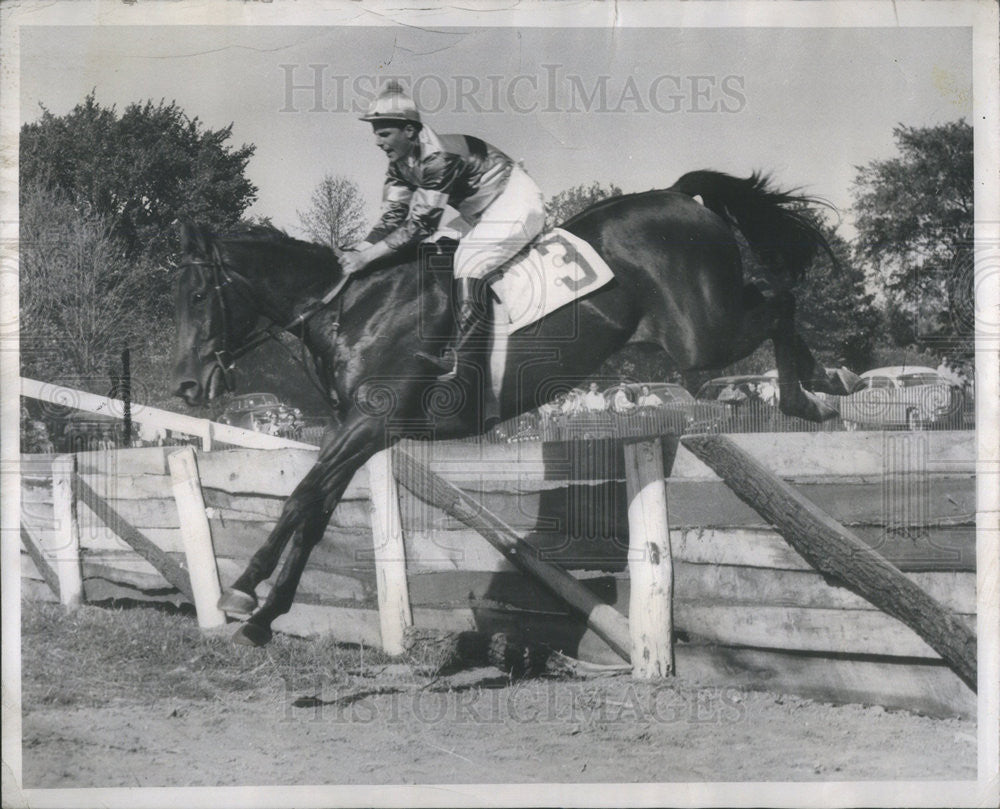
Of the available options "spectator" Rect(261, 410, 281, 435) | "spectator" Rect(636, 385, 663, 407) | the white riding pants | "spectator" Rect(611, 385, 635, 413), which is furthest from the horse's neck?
"spectator" Rect(636, 385, 663, 407)

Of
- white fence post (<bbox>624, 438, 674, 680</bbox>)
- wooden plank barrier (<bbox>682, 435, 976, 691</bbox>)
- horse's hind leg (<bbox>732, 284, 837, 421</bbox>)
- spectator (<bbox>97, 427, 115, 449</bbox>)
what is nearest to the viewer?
wooden plank barrier (<bbox>682, 435, 976, 691</bbox>)

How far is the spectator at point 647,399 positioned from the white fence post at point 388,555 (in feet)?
4.45

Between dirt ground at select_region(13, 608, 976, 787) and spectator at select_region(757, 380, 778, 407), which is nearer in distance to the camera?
dirt ground at select_region(13, 608, 976, 787)

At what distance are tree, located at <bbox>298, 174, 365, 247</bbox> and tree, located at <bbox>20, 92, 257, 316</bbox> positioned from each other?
0.34m

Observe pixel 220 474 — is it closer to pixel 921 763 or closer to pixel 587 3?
pixel 587 3

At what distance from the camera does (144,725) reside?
5176 millimetres

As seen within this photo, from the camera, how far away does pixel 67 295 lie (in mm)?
5340

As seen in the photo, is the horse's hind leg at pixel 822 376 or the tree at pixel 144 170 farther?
the tree at pixel 144 170

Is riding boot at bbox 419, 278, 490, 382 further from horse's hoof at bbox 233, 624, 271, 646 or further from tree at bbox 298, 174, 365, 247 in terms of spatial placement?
horse's hoof at bbox 233, 624, 271, 646

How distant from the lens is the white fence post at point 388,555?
521 cm

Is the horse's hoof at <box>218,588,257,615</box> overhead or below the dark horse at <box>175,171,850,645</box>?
below

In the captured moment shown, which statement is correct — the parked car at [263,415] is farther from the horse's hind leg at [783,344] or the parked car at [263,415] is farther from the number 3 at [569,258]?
the horse's hind leg at [783,344]

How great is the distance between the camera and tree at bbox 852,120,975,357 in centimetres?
524

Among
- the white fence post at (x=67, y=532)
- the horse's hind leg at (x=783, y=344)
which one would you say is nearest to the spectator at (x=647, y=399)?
the horse's hind leg at (x=783, y=344)
